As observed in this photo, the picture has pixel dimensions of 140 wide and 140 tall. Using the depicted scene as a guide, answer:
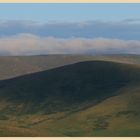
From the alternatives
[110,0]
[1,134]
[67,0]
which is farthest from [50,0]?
[1,134]

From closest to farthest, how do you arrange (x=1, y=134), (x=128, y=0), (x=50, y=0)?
(x=50, y=0)
(x=128, y=0)
(x=1, y=134)

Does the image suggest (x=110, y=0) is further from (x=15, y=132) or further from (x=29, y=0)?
(x=15, y=132)

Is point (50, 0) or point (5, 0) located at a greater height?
point (5, 0)

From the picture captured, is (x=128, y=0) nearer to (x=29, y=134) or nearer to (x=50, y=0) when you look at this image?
(x=50, y=0)

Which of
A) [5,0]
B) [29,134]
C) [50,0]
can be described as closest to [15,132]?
[29,134]

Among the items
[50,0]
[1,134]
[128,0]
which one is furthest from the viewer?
[1,134]

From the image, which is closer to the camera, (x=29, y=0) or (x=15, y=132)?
(x=29, y=0)

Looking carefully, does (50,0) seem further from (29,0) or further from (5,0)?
(5,0)

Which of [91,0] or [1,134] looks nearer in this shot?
[91,0]
